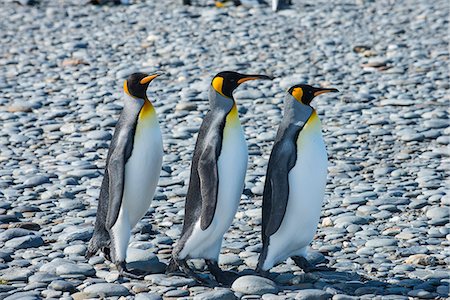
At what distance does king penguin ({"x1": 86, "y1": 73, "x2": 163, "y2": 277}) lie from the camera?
4.16m

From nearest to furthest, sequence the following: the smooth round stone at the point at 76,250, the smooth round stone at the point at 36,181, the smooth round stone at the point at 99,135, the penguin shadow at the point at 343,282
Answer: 1. the penguin shadow at the point at 343,282
2. the smooth round stone at the point at 76,250
3. the smooth round stone at the point at 36,181
4. the smooth round stone at the point at 99,135

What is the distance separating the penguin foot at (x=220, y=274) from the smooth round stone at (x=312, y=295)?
296 millimetres

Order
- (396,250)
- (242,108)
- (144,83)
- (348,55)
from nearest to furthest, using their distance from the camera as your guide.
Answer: (144,83) < (396,250) < (242,108) < (348,55)

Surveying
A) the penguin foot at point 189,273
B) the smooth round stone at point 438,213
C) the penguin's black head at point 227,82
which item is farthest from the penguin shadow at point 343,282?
the smooth round stone at point 438,213

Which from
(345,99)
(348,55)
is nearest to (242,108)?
(345,99)

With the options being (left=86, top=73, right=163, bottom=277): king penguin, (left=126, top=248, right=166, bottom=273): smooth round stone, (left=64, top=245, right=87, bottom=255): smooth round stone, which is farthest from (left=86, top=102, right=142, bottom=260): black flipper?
(left=64, top=245, right=87, bottom=255): smooth round stone

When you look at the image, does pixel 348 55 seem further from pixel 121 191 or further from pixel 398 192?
pixel 121 191

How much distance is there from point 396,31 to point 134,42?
2.72 metres

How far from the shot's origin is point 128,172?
4191 mm

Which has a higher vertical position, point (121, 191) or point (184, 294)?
point (121, 191)

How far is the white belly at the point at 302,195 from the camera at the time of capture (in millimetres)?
4094

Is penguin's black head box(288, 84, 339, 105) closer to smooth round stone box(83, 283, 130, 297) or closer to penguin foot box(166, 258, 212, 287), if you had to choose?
penguin foot box(166, 258, 212, 287)

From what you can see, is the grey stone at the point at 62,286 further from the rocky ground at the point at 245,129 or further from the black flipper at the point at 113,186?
the black flipper at the point at 113,186

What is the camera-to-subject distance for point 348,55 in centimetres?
962
